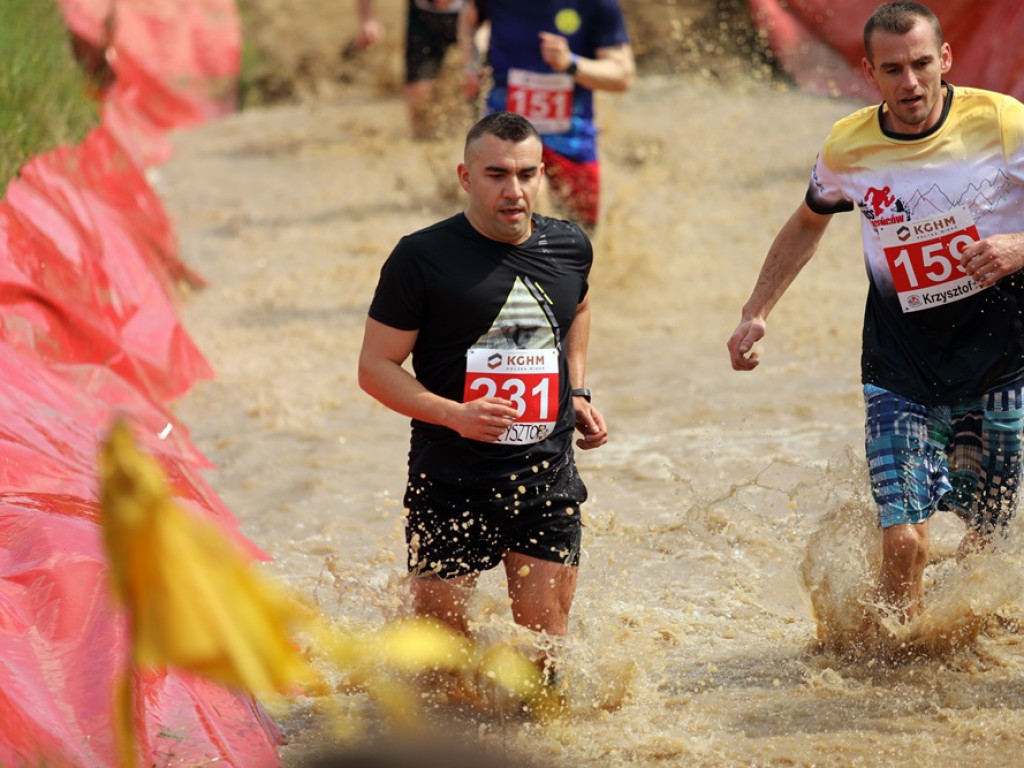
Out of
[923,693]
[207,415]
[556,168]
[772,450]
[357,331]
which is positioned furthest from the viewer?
[357,331]

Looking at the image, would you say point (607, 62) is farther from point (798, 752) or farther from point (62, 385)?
point (798, 752)

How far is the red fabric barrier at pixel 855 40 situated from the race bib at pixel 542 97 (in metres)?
3.93

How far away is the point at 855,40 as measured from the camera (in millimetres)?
12352

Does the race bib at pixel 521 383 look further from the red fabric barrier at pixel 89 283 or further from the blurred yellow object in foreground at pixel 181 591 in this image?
the red fabric barrier at pixel 89 283

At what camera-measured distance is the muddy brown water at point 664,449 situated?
411 centimetres

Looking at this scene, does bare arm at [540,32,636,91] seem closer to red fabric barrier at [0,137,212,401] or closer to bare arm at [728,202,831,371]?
red fabric barrier at [0,137,212,401]

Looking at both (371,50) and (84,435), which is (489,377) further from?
(371,50)

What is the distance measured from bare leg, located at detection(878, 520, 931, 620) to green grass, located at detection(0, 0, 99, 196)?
4.28 m

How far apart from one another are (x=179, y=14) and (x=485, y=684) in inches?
458

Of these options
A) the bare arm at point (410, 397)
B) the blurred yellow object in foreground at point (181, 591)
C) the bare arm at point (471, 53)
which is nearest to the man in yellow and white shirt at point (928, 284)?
the bare arm at point (410, 397)

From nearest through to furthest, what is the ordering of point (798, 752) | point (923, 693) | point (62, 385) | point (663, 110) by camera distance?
point (798, 752) < point (923, 693) < point (62, 385) < point (663, 110)

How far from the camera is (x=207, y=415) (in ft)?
23.6

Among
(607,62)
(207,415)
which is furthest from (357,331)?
(607,62)

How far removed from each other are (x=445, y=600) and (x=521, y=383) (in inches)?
25.5
